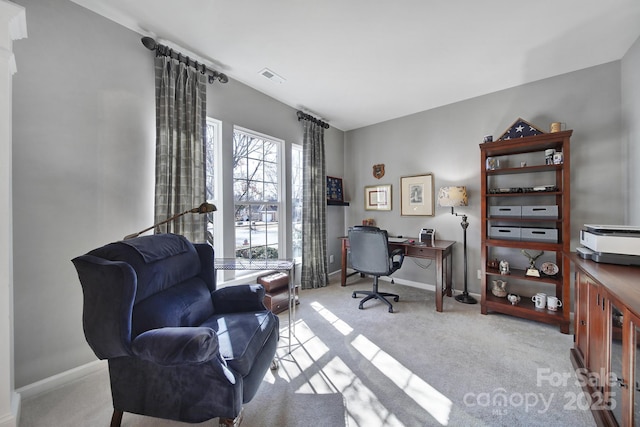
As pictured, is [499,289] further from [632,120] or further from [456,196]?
[632,120]

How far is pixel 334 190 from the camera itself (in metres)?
4.06

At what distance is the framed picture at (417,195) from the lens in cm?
341

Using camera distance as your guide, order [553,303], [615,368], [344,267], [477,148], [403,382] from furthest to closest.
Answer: [344,267] → [477,148] → [553,303] → [403,382] → [615,368]

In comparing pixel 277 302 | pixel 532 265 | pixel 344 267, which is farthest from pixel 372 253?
pixel 532 265

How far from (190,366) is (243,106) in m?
2.57

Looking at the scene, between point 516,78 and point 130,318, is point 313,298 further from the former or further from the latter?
point 516,78

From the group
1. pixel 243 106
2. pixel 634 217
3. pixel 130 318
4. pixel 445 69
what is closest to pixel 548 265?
pixel 634 217

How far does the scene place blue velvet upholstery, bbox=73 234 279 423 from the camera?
1067 mm

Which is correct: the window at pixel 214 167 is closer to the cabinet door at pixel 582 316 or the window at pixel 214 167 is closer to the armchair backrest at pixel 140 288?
the armchair backrest at pixel 140 288

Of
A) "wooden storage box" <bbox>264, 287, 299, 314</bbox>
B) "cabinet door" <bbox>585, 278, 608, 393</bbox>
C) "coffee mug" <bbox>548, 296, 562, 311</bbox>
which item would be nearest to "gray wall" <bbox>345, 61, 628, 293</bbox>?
"coffee mug" <bbox>548, 296, 562, 311</bbox>

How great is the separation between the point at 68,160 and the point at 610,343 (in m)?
3.35

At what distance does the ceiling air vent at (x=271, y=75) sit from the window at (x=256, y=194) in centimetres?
63

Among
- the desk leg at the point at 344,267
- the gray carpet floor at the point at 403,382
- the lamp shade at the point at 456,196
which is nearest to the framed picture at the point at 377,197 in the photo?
the desk leg at the point at 344,267

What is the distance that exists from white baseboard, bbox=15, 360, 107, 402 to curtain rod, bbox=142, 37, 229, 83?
8.15 feet
